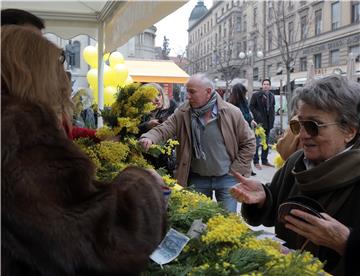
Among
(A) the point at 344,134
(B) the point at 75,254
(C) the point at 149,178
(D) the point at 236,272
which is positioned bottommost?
(D) the point at 236,272

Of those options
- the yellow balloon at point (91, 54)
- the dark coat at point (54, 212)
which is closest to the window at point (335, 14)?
the yellow balloon at point (91, 54)

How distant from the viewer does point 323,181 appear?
1.93 m

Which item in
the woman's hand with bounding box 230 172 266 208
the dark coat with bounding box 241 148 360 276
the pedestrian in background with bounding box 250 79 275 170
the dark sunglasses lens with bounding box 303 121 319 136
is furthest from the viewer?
the pedestrian in background with bounding box 250 79 275 170

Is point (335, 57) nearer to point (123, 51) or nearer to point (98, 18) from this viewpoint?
point (123, 51)

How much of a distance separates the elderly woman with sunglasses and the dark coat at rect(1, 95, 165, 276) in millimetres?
866

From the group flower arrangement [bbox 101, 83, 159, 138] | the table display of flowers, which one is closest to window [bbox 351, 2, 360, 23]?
flower arrangement [bbox 101, 83, 159, 138]

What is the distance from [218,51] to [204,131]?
114 ft

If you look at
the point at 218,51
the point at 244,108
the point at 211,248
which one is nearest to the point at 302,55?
the point at 218,51

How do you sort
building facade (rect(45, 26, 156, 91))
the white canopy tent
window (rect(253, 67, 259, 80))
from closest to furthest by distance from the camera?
the white canopy tent
building facade (rect(45, 26, 156, 91))
window (rect(253, 67, 259, 80))

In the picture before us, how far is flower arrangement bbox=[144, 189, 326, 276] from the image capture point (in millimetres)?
1318

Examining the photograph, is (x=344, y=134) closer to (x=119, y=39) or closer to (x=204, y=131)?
(x=204, y=131)

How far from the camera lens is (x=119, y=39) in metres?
4.41

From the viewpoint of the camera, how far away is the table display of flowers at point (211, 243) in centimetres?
134

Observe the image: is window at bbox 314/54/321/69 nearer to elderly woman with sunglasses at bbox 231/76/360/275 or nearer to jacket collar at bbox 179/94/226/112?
jacket collar at bbox 179/94/226/112
